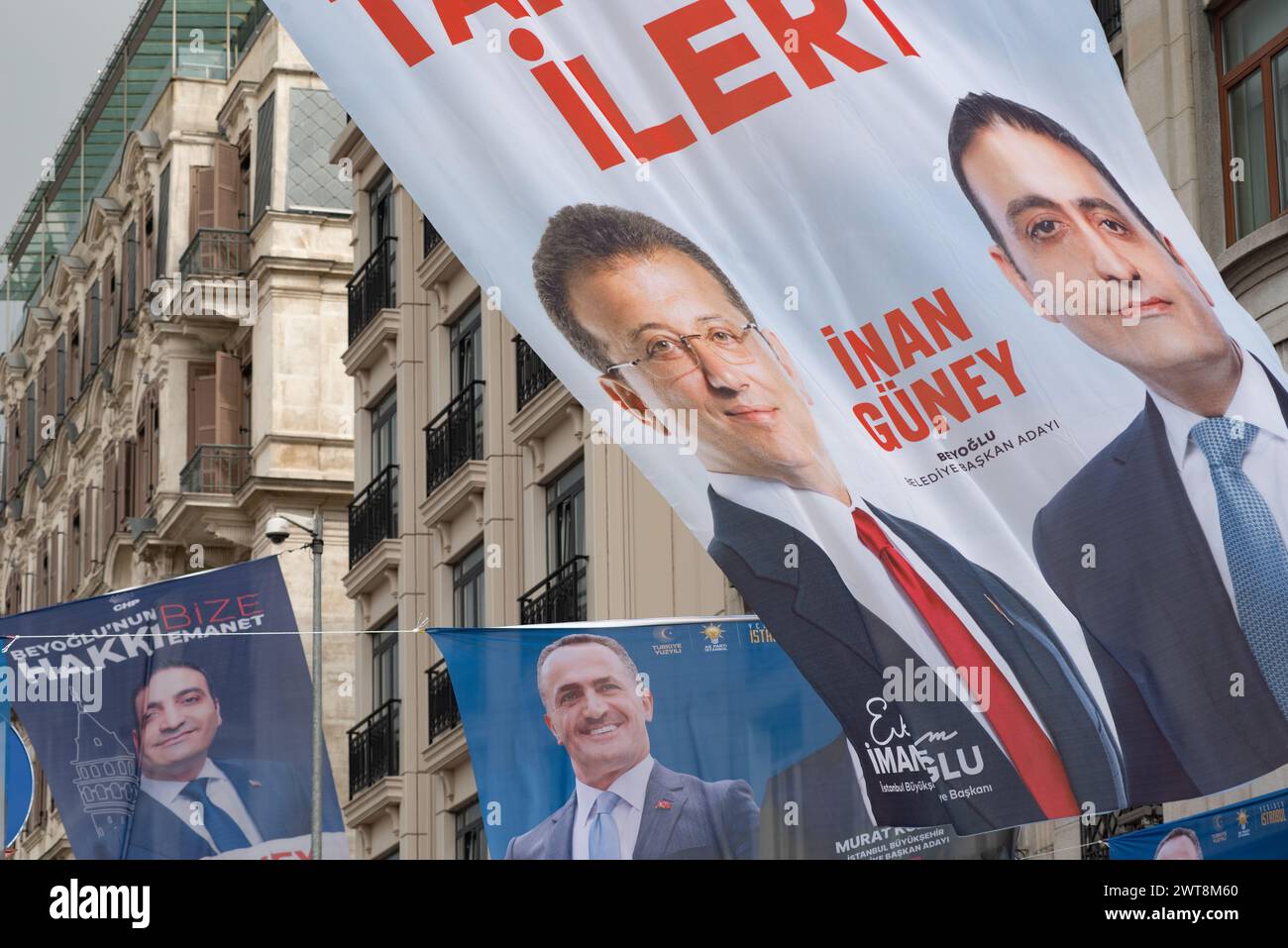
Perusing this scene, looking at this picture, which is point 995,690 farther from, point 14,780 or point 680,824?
point 14,780

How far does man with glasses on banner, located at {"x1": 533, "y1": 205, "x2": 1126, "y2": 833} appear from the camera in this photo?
10141 millimetres

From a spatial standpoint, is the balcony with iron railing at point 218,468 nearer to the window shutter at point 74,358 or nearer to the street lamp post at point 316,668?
the street lamp post at point 316,668

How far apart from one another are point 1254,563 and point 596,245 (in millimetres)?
2935

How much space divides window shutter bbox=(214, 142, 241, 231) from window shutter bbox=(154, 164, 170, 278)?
193cm

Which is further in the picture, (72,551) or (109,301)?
(72,551)

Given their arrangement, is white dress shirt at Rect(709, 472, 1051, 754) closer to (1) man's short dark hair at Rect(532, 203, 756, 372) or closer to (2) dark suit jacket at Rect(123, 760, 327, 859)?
(1) man's short dark hair at Rect(532, 203, 756, 372)

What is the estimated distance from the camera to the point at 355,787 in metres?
43.2

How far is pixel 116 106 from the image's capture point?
66562 millimetres

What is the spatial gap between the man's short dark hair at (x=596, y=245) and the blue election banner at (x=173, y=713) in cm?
1639

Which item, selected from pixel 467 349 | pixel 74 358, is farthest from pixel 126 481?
pixel 467 349

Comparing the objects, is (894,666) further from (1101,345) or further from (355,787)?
(355,787)

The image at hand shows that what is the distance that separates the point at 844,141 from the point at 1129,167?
3.87ft
